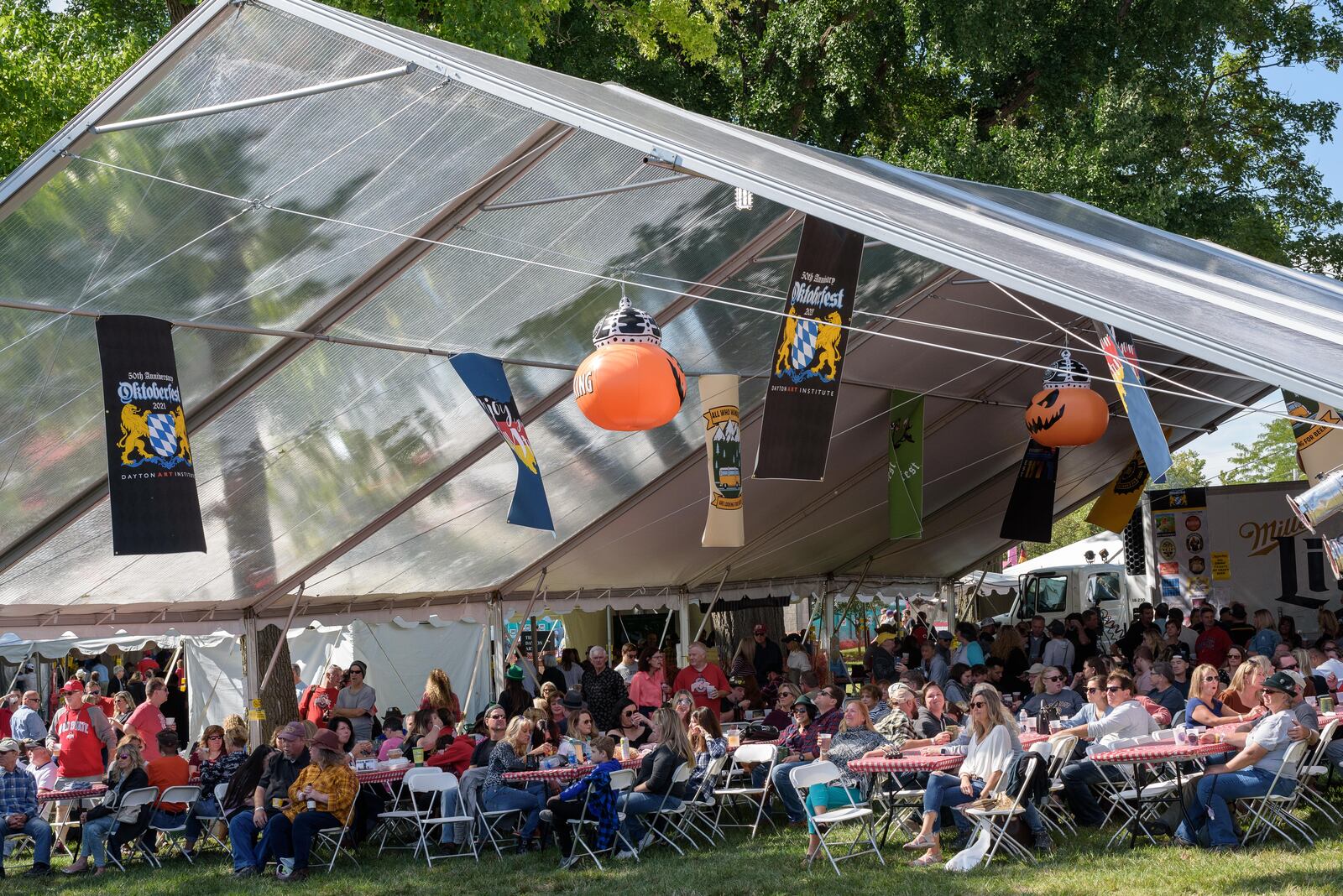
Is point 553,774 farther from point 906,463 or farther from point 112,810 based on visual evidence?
point 906,463

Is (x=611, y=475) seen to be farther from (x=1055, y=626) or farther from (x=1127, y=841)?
(x=1127, y=841)

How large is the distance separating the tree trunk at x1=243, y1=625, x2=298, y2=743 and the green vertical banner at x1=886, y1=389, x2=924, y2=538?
6.18 m

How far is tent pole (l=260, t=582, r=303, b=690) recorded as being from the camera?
1223cm

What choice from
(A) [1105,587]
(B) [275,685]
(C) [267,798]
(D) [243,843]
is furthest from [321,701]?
(A) [1105,587]

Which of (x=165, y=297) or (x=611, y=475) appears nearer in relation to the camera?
(x=165, y=297)

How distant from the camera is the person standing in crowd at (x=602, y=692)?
1230 centimetres

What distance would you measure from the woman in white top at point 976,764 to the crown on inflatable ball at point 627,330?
9.88 feet

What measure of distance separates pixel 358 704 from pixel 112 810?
2.85 m

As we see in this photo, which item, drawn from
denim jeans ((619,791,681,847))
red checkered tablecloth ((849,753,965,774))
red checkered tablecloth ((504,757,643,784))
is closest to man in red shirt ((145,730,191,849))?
red checkered tablecloth ((504,757,643,784))

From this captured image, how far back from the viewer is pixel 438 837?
9773mm

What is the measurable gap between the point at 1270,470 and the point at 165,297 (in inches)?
2088

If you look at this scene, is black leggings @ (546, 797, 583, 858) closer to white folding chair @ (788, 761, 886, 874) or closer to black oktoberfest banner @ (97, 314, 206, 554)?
white folding chair @ (788, 761, 886, 874)

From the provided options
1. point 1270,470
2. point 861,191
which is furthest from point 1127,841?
point 1270,470

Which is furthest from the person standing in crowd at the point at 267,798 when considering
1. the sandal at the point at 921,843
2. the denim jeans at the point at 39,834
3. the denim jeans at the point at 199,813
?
the sandal at the point at 921,843
